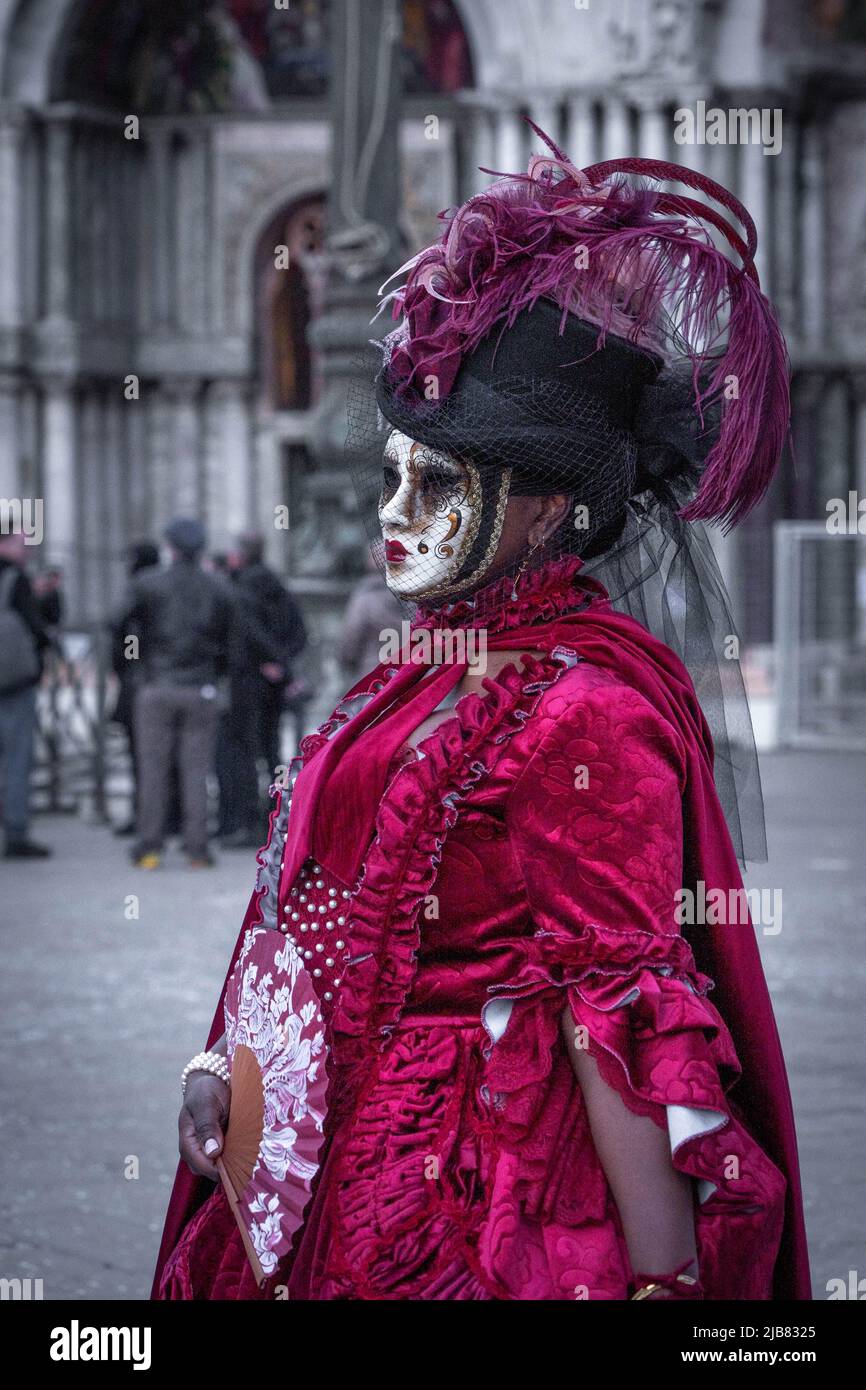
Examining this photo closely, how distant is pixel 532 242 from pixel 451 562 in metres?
0.37

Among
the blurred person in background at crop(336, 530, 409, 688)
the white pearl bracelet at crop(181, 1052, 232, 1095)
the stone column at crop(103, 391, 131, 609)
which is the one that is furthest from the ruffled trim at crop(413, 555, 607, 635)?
the stone column at crop(103, 391, 131, 609)

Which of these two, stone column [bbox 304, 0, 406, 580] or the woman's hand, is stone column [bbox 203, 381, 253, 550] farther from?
the woman's hand

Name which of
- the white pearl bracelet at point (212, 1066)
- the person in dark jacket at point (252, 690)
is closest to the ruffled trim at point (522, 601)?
the white pearl bracelet at point (212, 1066)

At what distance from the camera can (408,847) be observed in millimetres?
2322

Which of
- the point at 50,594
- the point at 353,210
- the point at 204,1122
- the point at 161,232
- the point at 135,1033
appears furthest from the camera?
the point at 161,232

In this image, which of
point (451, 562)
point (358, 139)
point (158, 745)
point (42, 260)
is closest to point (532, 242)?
point (451, 562)

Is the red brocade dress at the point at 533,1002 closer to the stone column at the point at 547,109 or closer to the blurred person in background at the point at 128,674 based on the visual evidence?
the blurred person in background at the point at 128,674

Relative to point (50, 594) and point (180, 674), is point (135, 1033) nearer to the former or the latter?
point (180, 674)

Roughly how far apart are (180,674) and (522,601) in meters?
7.69

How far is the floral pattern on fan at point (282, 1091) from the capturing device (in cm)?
231

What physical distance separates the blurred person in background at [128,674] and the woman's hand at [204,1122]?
7895mm

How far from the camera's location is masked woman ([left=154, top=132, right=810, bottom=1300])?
2170 millimetres

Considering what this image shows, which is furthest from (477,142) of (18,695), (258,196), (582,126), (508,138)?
(18,695)

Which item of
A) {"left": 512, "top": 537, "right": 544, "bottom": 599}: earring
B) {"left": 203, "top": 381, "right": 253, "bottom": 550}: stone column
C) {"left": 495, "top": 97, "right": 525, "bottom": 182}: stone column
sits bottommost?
{"left": 512, "top": 537, "right": 544, "bottom": 599}: earring
